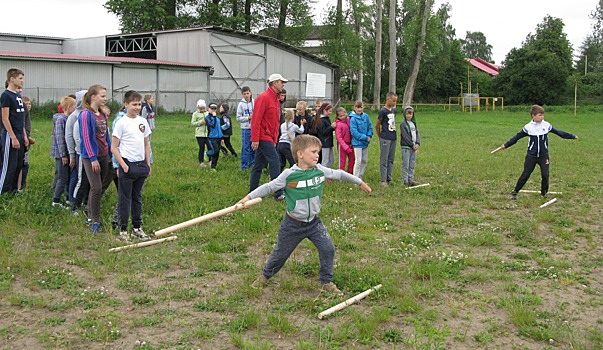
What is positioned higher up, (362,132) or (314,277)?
(362,132)

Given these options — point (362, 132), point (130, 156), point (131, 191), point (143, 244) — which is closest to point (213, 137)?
point (362, 132)

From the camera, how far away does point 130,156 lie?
26.3 feet

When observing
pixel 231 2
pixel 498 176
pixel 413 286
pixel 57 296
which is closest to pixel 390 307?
pixel 413 286

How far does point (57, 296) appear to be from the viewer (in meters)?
6.06

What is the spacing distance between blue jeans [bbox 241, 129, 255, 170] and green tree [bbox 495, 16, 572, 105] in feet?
201

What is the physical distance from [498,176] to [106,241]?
10242 millimetres

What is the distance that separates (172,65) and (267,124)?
32.2 metres

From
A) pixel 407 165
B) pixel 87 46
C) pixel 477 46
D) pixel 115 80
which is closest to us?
pixel 407 165

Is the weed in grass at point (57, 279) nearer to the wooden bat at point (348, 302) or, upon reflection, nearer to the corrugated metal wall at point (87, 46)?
the wooden bat at point (348, 302)

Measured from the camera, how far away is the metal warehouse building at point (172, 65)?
118 ft

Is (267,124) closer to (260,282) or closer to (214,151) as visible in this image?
(260,282)

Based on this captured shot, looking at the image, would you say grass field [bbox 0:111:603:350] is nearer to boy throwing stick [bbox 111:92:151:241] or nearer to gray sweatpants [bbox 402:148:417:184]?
boy throwing stick [bbox 111:92:151:241]

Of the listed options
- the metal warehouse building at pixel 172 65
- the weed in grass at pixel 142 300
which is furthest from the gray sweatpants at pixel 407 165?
the metal warehouse building at pixel 172 65

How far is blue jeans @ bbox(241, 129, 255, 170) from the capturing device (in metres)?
14.5
